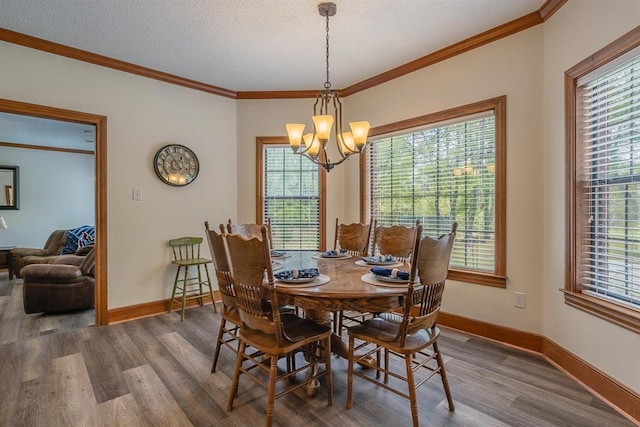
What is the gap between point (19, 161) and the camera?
20.4 ft

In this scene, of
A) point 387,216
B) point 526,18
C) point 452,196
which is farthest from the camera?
point 387,216

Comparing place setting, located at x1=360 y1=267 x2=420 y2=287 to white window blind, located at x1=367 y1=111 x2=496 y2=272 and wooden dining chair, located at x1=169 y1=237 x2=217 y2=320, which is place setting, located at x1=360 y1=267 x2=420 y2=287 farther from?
wooden dining chair, located at x1=169 y1=237 x2=217 y2=320

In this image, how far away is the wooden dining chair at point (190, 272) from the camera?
3.70 meters

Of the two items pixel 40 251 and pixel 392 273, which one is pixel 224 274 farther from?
pixel 40 251

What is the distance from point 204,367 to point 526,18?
3742 millimetres

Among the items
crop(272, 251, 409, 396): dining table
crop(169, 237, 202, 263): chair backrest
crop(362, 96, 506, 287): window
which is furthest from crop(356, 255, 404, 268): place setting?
crop(169, 237, 202, 263): chair backrest

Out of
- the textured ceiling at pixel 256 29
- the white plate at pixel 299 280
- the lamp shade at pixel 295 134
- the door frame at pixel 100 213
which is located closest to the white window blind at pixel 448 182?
the textured ceiling at pixel 256 29

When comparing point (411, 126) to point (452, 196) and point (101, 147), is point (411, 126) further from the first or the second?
point (101, 147)

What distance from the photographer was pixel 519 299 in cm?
272

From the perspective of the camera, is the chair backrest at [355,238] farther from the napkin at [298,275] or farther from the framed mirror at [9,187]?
the framed mirror at [9,187]

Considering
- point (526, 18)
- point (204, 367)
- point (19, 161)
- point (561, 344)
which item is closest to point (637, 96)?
point (526, 18)

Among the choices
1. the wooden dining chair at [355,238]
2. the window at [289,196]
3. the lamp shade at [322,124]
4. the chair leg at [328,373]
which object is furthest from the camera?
the window at [289,196]

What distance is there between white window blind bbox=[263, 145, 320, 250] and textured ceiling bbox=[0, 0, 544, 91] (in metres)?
1.13

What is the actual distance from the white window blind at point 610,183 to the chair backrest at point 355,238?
163 centimetres
